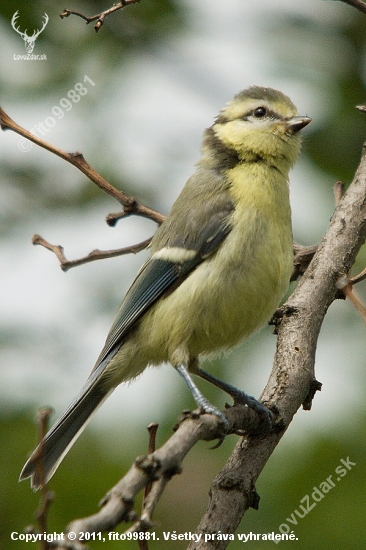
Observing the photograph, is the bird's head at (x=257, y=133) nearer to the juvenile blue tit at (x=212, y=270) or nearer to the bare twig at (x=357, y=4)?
the juvenile blue tit at (x=212, y=270)

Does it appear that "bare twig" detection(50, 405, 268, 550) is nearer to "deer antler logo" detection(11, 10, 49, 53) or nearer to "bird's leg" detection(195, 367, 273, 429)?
"bird's leg" detection(195, 367, 273, 429)

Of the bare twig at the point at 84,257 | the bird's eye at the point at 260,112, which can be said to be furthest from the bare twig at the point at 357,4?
the bare twig at the point at 84,257

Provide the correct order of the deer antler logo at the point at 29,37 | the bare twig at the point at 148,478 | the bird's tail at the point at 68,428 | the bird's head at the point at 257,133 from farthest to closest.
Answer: the deer antler logo at the point at 29,37 < the bird's head at the point at 257,133 < the bird's tail at the point at 68,428 < the bare twig at the point at 148,478

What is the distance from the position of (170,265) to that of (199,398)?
0.69 m

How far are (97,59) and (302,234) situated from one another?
198cm

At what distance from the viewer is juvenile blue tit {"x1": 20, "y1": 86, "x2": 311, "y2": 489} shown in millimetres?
3090

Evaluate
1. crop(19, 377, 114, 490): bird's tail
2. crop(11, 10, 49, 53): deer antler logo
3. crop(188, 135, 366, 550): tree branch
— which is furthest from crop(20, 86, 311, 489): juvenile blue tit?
crop(11, 10, 49, 53): deer antler logo

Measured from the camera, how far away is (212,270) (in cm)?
313

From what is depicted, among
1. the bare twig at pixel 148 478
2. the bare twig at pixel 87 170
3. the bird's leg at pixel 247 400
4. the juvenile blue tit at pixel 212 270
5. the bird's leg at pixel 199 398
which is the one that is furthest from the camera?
the juvenile blue tit at pixel 212 270

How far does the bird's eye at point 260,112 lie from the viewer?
144 inches

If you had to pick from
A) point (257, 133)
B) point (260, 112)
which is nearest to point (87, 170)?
point (257, 133)

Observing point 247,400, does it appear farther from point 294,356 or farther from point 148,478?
point 148,478

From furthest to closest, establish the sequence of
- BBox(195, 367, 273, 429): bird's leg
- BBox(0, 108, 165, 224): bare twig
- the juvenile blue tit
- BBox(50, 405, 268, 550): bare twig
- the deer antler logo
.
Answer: the deer antler logo, the juvenile blue tit, BBox(0, 108, 165, 224): bare twig, BBox(195, 367, 273, 429): bird's leg, BBox(50, 405, 268, 550): bare twig

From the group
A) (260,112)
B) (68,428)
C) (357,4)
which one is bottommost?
(68,428)
